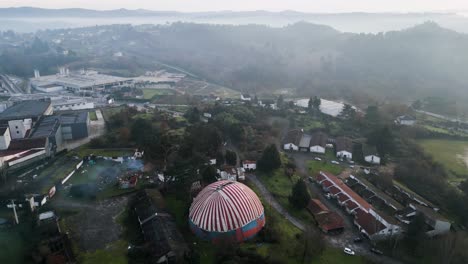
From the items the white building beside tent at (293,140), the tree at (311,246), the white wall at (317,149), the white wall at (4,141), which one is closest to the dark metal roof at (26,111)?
the white wall at (4,141)

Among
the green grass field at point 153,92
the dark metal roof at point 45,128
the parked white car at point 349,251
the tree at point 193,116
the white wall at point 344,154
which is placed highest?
the dark metal roof at point 45,128

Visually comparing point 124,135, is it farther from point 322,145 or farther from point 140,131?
point 322,145

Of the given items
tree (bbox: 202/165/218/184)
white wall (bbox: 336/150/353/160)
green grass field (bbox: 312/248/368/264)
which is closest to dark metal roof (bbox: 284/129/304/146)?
white wall (bbox: 336/150/353/160)

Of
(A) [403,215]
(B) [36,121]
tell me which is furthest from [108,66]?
(A) [403,215]

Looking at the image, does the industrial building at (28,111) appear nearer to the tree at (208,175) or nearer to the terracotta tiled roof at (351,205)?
the tree at (208,175)

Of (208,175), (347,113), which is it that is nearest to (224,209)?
(208,175)

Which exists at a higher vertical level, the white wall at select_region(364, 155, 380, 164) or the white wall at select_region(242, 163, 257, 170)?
the white wall at select_region(242, 163, 257, 170)

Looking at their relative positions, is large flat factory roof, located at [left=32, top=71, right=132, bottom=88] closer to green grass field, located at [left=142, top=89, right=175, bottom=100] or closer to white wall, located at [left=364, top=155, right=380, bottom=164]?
green grass field, located at [left=142, top=89, right=175, bottom=100]
